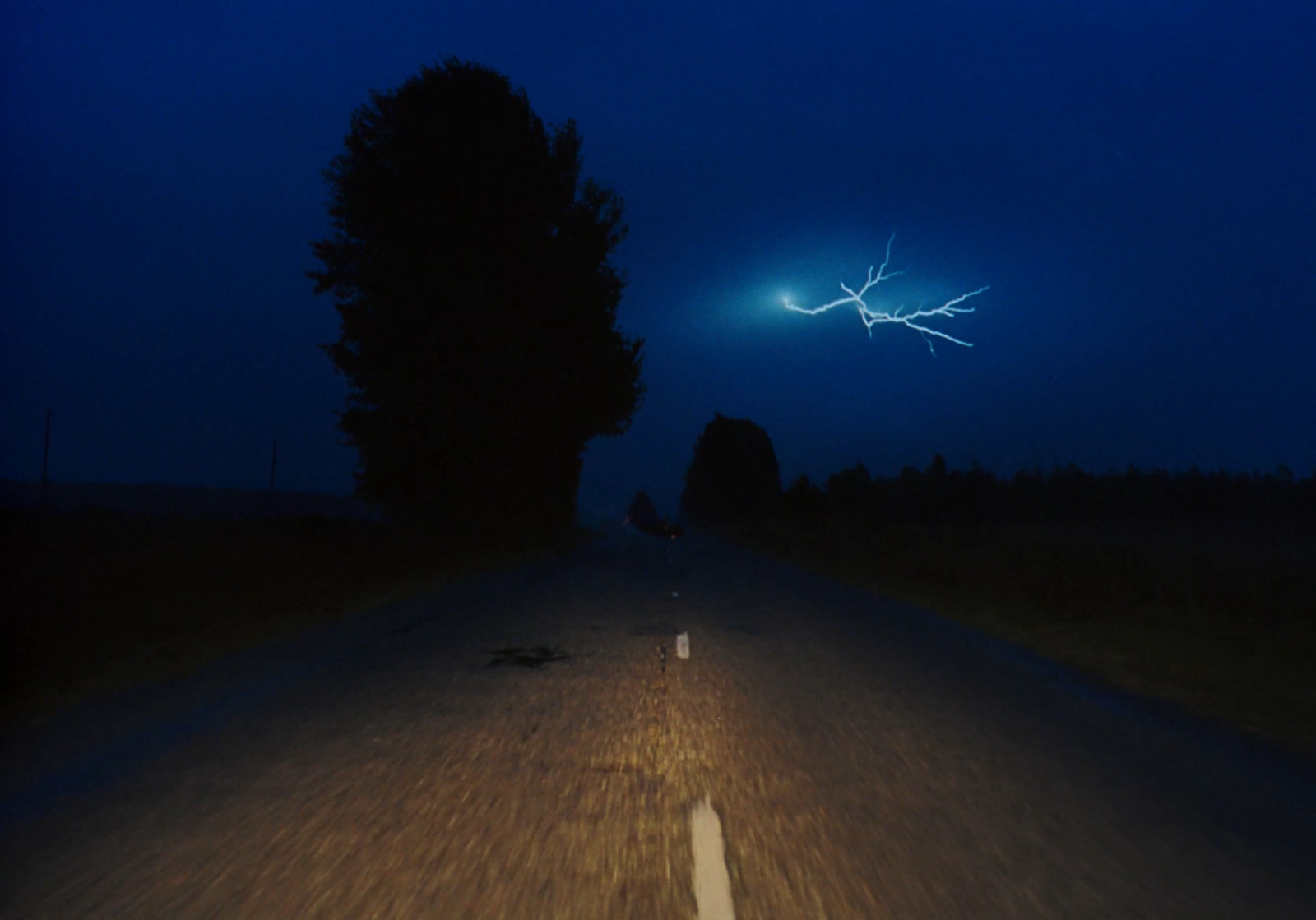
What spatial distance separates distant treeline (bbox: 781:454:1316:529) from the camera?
5109 cm

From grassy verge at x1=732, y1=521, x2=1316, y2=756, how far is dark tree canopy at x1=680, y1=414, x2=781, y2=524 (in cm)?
6880

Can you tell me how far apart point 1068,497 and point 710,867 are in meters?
A: 62.8

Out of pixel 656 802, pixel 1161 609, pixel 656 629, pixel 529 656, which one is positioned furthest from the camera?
pixel 1161 609

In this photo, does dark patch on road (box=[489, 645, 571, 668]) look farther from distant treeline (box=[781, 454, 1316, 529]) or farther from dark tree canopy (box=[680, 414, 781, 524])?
dark tree canopy (box=[680, 414, 781, 524])

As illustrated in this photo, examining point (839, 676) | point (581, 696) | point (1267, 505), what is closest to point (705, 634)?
point (839, 676)

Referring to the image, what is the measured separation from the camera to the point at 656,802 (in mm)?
5348

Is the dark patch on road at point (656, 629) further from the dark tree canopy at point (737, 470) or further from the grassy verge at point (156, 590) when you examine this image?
the dark tree canopy at point (737, 470)

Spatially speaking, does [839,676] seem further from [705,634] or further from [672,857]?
[672,857]

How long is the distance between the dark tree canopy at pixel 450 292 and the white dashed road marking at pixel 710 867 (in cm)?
2453

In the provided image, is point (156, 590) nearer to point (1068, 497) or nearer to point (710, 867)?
point (710, 867)

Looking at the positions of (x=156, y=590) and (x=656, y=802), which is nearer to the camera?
(x=656, y=802)

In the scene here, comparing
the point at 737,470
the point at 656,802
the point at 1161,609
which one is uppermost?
the point at 737,470

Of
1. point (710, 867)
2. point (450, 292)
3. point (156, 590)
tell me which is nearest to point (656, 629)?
point (156, 590)

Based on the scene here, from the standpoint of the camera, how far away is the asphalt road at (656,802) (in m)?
4.03
